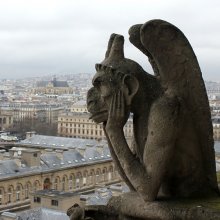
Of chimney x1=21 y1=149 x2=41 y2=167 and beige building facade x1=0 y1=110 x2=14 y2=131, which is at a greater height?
beige building facade x1=0 y1=110 x2=14 y2=131

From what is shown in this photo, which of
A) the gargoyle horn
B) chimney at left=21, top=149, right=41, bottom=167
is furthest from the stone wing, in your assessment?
chimney at left=21, top=149, right=41, bottom=167

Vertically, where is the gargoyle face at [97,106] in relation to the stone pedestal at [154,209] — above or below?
above

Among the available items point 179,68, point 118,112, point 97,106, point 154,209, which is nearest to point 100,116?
point 97,106

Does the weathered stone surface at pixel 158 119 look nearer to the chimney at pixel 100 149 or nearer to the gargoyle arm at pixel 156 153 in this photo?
the gargoyle arm at pixel 156 153

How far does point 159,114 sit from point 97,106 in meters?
0.51

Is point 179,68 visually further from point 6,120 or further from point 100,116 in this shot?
point 6,120

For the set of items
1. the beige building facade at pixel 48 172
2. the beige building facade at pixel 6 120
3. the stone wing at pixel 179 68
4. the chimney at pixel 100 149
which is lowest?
the beige building facade at pixel 48 172

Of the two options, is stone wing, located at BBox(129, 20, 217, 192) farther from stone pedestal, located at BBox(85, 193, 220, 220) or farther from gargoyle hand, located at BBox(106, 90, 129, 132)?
stone pedestal, located at BBox(85, 193, 220, 220)

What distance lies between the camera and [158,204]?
13.2 ft

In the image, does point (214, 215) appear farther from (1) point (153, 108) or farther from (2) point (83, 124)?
(2) point (83, 124)

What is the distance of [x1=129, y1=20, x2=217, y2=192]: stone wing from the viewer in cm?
412

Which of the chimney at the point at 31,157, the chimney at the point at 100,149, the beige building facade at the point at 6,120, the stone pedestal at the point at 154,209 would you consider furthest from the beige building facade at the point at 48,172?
the beige building facade at the point at 6,120

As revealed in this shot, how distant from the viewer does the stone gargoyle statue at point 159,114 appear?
4031 mm

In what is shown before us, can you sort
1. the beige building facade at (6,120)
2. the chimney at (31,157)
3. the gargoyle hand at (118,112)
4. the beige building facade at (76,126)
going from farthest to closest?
the beige building facade at (6,120)
the beige building facade at (76,126)
the chimney at (31,157)
the gargoyle hand at (118,112)
